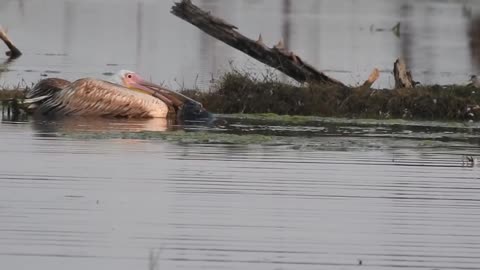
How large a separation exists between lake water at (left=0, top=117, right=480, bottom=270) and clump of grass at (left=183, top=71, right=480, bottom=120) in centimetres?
158

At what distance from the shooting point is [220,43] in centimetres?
4156

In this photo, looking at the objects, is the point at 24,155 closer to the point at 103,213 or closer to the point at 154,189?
the point at 154,189

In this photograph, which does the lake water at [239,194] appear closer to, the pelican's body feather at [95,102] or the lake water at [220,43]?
the pelican's body feather at [95,102]

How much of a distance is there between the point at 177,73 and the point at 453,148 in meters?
13.0

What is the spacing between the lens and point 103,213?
37.9ft

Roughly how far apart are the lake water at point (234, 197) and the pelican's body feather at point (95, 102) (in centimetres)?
68

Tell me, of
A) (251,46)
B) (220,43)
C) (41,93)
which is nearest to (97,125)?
(41,93)

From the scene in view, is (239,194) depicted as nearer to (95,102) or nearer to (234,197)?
(234,197)

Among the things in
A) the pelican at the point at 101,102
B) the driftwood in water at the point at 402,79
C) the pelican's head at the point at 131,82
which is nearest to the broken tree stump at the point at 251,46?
the driftwood in water at the point at 402,79

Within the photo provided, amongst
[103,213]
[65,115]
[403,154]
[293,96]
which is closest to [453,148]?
[403,154]

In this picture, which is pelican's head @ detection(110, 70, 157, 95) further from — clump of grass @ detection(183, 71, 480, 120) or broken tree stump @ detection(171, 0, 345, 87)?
broken tree stump @ detection(171, 0, 345, 87)

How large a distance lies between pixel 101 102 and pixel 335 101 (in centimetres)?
306

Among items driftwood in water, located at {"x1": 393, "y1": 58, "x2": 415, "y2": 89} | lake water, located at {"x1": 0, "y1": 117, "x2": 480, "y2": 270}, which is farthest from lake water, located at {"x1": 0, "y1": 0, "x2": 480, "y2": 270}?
driftwood in water, located at {"x1": 393, "y1": 58, "x2": 415, "y2": 89}

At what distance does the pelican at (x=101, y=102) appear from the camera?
19141mm
